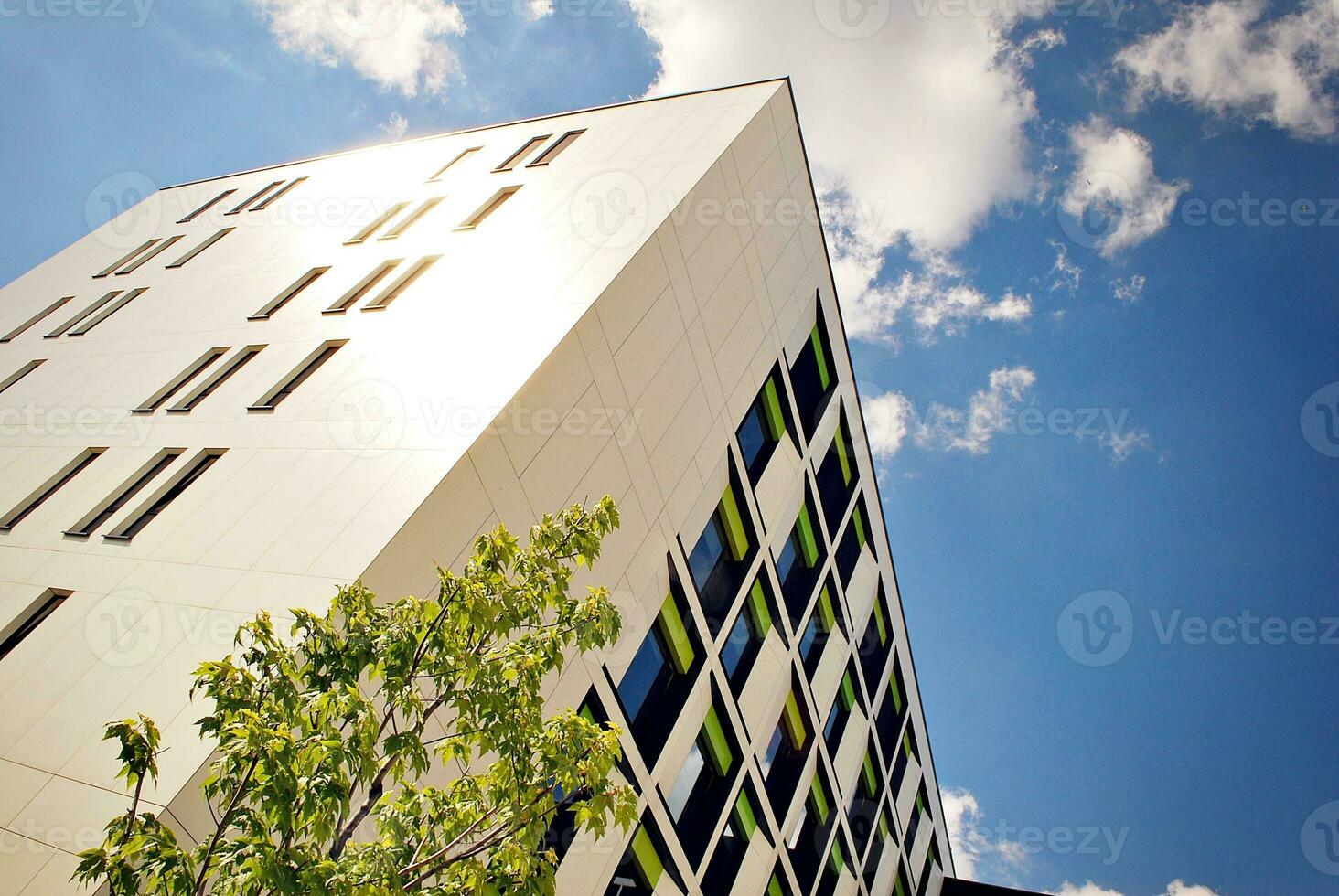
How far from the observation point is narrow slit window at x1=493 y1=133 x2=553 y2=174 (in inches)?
715

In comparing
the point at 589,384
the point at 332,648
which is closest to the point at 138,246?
the point at 589,384

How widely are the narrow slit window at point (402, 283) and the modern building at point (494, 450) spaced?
89mm

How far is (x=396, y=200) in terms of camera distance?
733 inches

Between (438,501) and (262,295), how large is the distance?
1008 cm

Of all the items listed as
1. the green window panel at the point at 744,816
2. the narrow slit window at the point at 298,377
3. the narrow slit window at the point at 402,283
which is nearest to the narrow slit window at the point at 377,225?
the narrow slit window at the point at 402,283

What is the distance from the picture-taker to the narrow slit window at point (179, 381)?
13664mm

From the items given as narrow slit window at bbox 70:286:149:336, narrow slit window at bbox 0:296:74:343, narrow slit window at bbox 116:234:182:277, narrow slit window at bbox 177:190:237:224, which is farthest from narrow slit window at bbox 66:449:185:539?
narrow slit window at bbox 177:190:237:224

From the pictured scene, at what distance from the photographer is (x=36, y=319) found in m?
20.1

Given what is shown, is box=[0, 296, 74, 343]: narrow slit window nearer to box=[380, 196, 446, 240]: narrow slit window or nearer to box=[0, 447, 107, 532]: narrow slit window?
box=[0, 447, 107, 532]: narrow slit window

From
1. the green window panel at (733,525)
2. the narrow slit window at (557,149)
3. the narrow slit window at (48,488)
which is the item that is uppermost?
the narrow slit window at (557,149)

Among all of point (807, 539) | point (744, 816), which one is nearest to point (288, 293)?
point (807, 539)

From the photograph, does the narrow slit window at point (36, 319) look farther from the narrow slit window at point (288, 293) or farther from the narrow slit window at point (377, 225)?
the narrow slit window at point (377, 225)

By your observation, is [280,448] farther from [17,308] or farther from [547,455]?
[17,308]

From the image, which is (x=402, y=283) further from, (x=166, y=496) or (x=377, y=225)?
(x=166, y=496)
